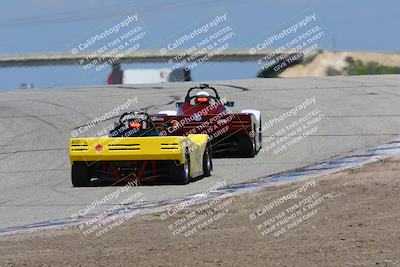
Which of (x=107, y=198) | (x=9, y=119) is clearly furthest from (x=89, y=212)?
(x=9, y=119)

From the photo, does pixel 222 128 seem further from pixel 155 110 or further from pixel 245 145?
pixel 155 110

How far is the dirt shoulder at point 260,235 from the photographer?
7930 mm

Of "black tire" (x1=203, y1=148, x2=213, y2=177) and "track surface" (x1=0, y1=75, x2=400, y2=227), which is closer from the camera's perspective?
"track surface" (x1=0, y1=75, x2=400, y2=227)

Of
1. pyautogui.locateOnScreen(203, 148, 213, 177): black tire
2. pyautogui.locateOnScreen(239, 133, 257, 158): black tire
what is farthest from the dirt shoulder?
pyautogui.locateOnScreen(239, 133, 257, 158): black tire

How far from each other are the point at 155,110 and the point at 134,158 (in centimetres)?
1208

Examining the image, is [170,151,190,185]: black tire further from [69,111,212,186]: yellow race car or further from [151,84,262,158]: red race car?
[151,84,262,158]: red race car

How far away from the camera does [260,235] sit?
9.24 metres

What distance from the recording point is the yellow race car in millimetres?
14297

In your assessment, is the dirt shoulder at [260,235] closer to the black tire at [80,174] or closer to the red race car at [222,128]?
the black tire at [80,174]

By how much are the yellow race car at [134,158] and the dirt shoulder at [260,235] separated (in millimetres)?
2271

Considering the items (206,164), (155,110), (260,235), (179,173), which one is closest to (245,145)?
(206,164)

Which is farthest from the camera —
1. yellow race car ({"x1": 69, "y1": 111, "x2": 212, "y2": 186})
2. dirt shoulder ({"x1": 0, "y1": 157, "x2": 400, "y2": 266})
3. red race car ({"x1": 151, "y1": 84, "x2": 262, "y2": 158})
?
red race car ({"x1": 151, "y1": 84, "x2": 262, "y2": 158})

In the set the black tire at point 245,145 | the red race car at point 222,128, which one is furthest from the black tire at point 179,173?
the black tire at point 245,145

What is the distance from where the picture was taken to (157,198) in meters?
13.2
